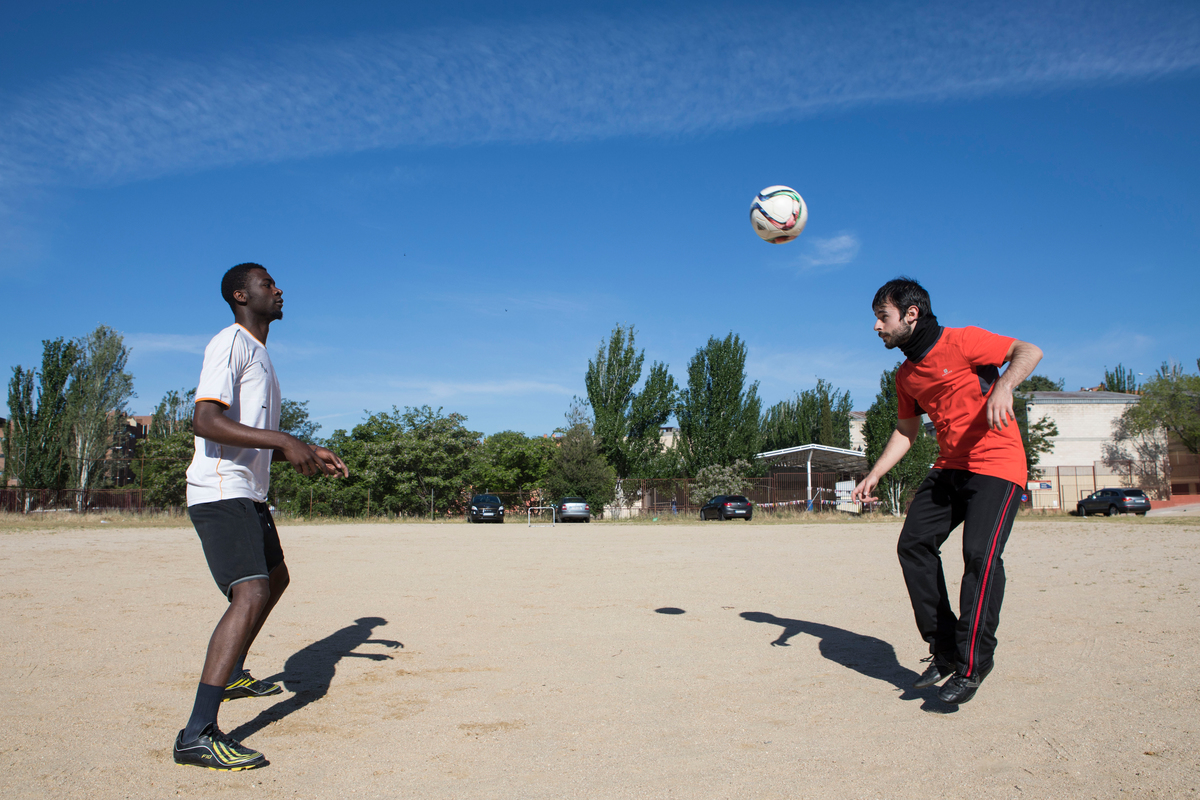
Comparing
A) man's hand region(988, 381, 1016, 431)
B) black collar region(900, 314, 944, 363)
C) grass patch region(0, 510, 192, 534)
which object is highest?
black collar region(900, 314, 944, 363)

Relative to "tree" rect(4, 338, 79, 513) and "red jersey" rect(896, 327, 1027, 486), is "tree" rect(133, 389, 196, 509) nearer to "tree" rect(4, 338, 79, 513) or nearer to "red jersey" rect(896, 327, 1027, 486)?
"tree" rect(4, 338, 79, 513)

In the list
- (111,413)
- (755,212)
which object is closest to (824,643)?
(755,212)

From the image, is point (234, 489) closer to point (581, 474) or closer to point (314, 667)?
point (314, 667)

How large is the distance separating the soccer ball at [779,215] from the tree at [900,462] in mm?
32215

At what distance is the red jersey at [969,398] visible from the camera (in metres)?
3.82

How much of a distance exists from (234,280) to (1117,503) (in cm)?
3809

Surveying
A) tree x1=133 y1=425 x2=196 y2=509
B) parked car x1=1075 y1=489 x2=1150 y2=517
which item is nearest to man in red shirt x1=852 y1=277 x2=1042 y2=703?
parked car x1=1075 y1=489 x2=1150 y2=517

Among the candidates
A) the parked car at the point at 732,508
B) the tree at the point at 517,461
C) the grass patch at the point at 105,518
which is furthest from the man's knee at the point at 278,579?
the tree at the point at 517,461

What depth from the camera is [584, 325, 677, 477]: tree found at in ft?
161

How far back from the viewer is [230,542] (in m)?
3.14

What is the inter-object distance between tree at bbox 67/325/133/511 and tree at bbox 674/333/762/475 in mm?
36996

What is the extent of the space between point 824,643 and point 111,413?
181 feet

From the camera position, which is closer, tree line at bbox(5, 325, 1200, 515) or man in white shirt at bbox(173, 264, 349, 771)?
man in white shirt at bbox(173, 264, 349, 771)

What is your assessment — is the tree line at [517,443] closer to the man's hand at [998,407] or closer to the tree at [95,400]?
the tree at [95,400]
